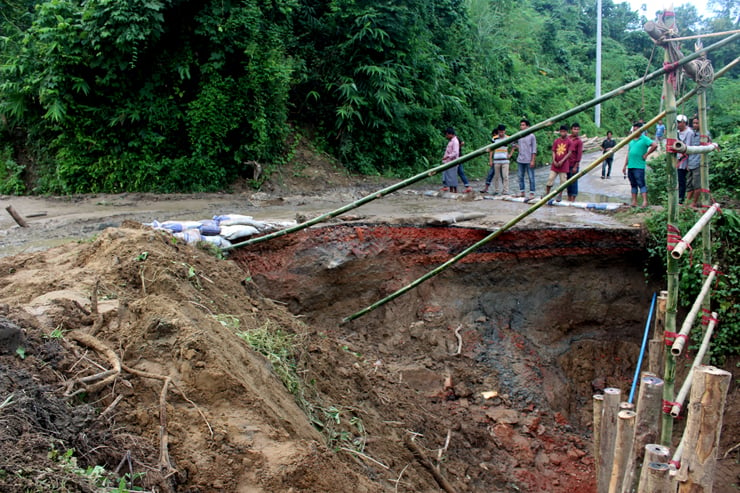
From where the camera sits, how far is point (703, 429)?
295 cm

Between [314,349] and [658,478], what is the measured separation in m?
2.72

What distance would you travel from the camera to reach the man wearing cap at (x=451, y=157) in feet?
35.5

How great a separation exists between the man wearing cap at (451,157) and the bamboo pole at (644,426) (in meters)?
7.90

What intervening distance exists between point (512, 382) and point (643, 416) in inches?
139

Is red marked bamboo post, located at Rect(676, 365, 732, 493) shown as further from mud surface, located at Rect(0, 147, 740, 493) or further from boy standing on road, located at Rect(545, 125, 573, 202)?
boy standing on road, located at Rect(545, 125, 573, 202)

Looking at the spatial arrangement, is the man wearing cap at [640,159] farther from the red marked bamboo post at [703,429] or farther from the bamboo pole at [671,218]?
the red marked bamboo post at [703,429]

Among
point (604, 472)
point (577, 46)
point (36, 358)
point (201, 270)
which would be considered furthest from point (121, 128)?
point (577, 46)

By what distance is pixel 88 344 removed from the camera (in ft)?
9.48

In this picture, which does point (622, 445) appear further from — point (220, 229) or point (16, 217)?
point (16, 217)

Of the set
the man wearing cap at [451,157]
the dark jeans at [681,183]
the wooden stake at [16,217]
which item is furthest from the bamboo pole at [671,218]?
the wooden stake at [16,217]

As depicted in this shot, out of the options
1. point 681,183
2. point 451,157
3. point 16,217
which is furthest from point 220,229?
point 681,183

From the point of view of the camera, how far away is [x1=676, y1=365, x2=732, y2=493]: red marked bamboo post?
9.39 ft

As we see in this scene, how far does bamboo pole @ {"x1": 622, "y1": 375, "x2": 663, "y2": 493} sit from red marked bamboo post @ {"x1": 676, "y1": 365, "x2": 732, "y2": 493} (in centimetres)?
17

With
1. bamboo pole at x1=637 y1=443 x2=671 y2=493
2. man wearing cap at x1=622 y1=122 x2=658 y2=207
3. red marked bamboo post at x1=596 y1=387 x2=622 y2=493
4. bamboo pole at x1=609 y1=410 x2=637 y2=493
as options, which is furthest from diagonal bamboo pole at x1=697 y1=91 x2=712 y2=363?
man wearing cap at x1=622 y1=122 x2=658 y2=207
